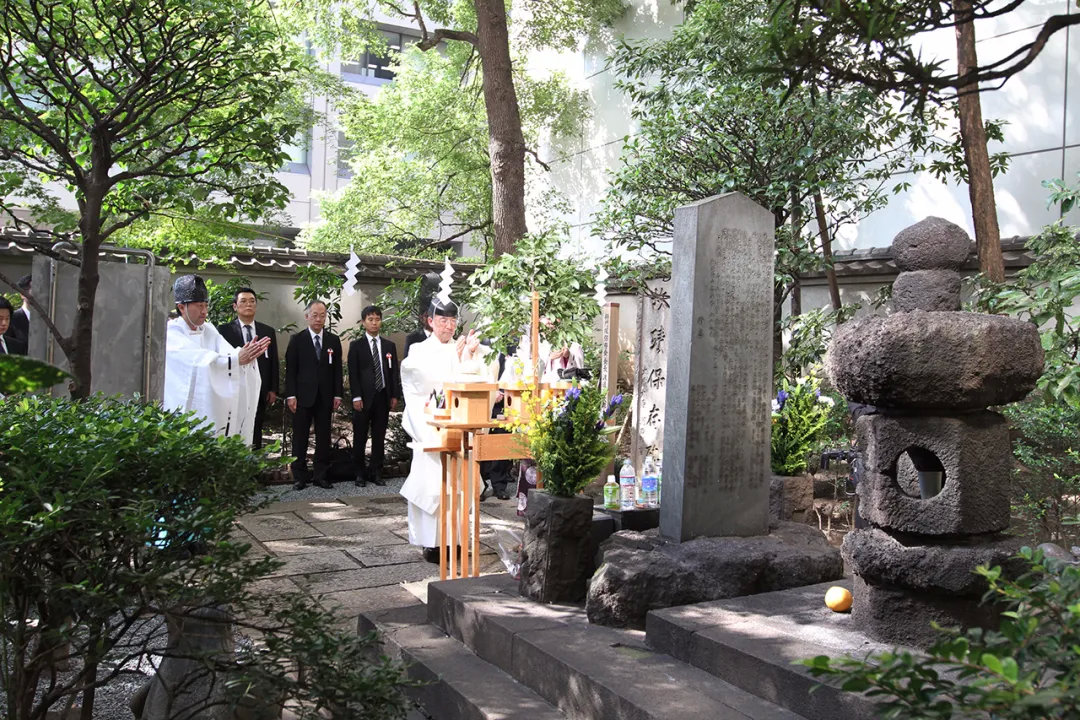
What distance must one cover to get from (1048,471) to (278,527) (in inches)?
255

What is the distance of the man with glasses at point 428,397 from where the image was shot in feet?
24.5

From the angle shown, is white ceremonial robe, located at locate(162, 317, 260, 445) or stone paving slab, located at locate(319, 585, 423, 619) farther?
white ceremonial robe, located at locate(162, 317, 260, 445)

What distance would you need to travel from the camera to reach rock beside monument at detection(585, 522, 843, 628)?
15.4 ft

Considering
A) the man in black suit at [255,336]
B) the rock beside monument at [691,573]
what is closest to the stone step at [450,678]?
the rock beside monument at [691,573]

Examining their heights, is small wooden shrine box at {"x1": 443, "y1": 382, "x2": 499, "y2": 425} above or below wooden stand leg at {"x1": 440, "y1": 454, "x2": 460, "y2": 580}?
above

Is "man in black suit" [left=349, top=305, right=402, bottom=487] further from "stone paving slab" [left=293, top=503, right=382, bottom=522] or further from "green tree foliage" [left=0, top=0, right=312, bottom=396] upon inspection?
"green tree foliage" [left=0, top=0, right=312, bottom=396]

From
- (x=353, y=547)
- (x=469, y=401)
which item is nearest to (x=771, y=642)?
(x=469, y=401)

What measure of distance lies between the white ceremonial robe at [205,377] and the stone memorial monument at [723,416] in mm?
4195

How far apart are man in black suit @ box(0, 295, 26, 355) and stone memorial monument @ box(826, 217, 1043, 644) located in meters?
8.09

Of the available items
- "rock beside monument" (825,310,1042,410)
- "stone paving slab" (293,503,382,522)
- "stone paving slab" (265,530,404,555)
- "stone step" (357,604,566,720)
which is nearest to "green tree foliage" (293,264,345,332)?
"stone paving slab" (293,503,382,522)

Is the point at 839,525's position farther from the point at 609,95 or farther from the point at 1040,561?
the point at 609,95

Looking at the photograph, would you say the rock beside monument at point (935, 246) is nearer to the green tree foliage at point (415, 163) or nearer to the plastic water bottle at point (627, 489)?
the plastic water bottle at point (627, 489)

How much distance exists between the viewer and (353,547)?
8.01 m

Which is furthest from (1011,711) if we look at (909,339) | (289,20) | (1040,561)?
(289,20)
